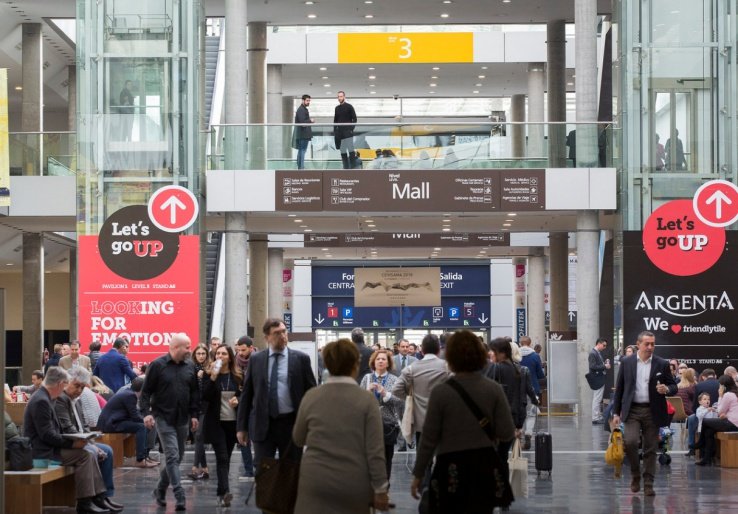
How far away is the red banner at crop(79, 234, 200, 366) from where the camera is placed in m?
22.1

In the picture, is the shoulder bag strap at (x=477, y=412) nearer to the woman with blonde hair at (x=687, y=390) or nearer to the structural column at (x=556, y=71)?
the woman with blonde hair at (x=687, y=390)

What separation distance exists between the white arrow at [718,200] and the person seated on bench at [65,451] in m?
14.0

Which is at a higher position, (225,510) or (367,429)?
(367,429)

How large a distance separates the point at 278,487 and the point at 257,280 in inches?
1062

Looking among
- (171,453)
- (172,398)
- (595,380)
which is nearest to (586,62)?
(595,380)

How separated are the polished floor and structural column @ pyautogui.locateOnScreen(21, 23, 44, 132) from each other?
13.9 metres

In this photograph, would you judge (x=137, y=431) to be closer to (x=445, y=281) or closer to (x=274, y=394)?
(x=274, y=394)

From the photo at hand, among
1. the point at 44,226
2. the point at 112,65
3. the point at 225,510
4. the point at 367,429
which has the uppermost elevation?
the point at 112,65

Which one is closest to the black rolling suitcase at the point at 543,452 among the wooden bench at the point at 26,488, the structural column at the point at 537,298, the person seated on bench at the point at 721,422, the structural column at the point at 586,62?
the person seated on bench at the point at 721,422


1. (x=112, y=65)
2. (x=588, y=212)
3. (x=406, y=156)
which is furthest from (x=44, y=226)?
(x=588, y=212)

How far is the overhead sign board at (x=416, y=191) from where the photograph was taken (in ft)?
78.3

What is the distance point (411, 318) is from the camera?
46.8 m

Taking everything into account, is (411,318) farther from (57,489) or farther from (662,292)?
(57,489)

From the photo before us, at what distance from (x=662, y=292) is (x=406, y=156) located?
A: 209 inches
